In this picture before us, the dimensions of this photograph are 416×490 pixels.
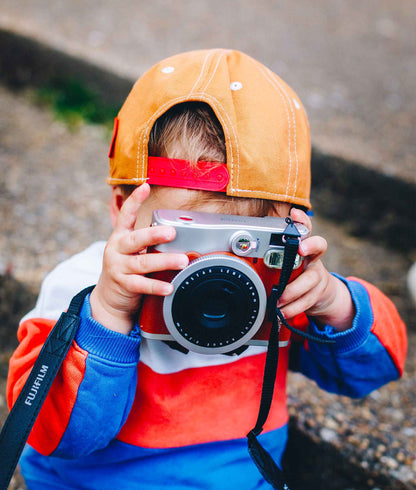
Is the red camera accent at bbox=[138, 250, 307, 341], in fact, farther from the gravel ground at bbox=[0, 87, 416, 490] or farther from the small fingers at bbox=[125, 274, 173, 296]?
the gravel ground at bbox=[0, 87, 416, 490]

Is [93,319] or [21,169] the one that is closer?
[93,319]

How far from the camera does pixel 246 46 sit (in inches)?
102

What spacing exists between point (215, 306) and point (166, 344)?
0.85 ft

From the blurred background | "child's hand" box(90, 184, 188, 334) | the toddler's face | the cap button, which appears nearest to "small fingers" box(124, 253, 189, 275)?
"child's hand" box(90, 184, 188, 334)

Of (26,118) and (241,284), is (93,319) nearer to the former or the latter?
(241,284)

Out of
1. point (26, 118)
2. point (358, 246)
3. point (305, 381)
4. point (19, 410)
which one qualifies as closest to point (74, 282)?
point (19, 410)

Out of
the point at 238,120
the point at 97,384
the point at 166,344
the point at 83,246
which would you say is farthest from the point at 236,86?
the point at 83,246

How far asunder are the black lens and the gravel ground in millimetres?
672

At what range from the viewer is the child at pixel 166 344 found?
932 mm

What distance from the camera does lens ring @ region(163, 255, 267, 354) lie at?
794 mm

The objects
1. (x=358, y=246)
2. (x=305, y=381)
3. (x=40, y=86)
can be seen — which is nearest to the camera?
(x=305, y=381)

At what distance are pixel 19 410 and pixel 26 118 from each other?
6.01 feet

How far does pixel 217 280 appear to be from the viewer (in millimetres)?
803

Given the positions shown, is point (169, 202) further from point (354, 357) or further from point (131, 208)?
point (354, 357)
